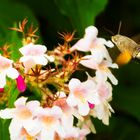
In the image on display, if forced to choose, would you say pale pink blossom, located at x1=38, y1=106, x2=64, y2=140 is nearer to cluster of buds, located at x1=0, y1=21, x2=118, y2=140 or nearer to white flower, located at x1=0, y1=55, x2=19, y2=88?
cluster of buds, located at x1=0, y1=21, x2=118, y2=140

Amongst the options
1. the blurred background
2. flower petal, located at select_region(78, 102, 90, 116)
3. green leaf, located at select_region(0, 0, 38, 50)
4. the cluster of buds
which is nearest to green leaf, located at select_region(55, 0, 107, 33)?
the blurred background

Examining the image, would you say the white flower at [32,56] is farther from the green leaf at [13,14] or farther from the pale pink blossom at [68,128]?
the green leaf at [13,14]

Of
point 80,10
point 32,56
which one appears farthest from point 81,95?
point 80,10

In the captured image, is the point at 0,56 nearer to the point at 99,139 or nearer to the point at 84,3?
the point at 84,3

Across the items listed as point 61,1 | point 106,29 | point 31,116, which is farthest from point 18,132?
point 106,29

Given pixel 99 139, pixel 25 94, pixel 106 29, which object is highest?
pixel 106 29

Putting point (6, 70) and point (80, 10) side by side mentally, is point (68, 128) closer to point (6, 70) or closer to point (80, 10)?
point (6, 70)
